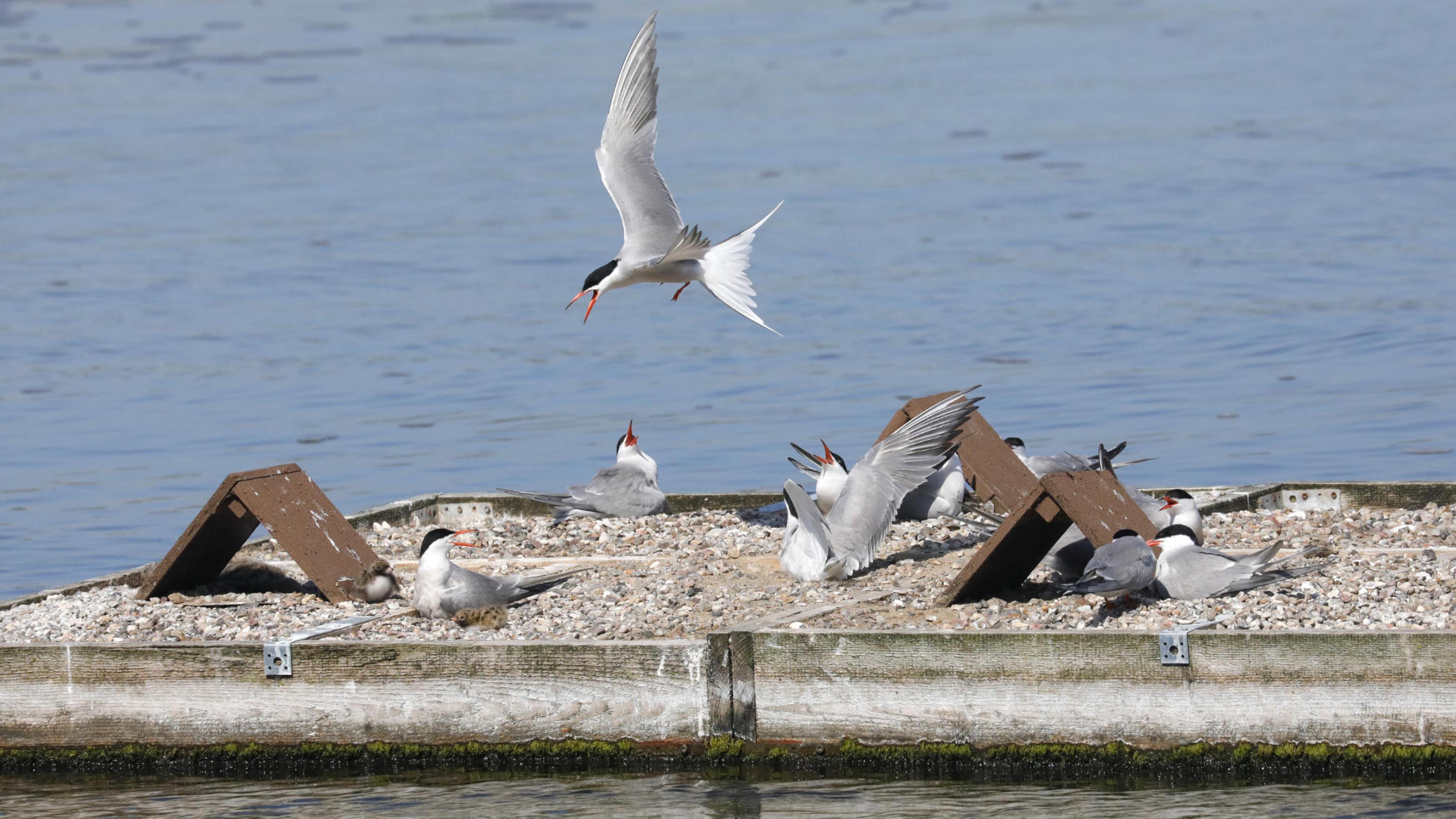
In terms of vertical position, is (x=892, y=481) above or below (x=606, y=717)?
above

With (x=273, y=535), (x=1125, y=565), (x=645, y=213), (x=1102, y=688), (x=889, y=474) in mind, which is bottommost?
(x=1102, y=688)

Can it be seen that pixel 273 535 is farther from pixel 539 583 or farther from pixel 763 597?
pixel 763 597

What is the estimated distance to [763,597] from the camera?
778 cm

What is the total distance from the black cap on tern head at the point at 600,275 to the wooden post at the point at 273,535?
245cm

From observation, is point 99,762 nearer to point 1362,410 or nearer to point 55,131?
point 1362,410

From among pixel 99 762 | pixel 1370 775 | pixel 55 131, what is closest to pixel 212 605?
pixel 99 762

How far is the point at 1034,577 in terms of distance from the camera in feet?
25.8

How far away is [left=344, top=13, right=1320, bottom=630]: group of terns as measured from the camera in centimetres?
716

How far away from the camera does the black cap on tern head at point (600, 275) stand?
10445mm

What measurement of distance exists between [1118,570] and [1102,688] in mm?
663

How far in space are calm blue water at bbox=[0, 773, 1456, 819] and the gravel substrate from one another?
2.07ft

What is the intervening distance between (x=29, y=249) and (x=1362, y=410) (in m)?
15.9

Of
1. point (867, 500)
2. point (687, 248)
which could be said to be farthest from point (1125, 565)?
point (687, 248)

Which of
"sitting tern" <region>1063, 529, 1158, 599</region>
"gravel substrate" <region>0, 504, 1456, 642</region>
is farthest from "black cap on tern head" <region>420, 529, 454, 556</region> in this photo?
"sitting tern" <region>1063, 529, 1158, 599</region>
